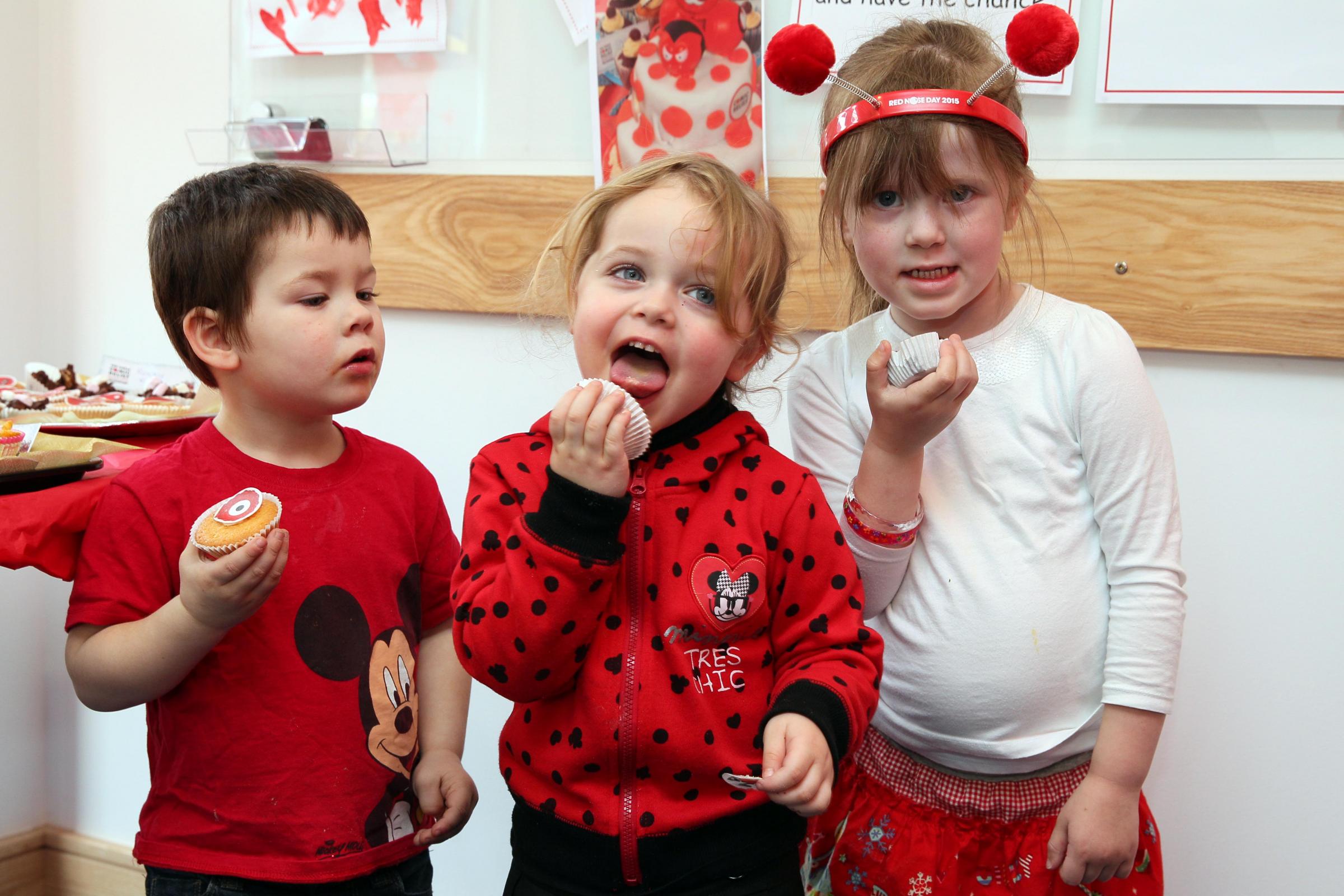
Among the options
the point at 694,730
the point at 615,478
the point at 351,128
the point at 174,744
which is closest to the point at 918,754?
the point at 694,730

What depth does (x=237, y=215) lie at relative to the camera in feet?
3.14

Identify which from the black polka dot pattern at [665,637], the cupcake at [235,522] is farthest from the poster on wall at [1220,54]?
the cupcake at [235,522]

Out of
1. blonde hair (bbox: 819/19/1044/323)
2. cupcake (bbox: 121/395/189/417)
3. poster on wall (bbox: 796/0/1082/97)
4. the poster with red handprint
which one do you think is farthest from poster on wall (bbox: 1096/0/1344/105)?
cupcake (bbox: 121/395/189/417)

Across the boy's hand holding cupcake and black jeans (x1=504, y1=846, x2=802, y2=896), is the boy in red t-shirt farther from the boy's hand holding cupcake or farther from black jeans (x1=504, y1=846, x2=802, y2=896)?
black jeans (x1=504, y1=846, x2=802, y2=896)

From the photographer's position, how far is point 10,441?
0.92 meters

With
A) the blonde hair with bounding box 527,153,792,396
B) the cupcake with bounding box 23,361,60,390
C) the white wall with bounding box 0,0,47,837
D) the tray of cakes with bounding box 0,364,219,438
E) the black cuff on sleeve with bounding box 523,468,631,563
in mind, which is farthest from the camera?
the white wall with bounding box 0,0,47,837

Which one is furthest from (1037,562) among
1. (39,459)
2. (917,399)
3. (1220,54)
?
(39,459)

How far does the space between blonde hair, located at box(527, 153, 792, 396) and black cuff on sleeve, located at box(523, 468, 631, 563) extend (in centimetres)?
19

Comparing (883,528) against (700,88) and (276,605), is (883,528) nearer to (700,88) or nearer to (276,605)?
(276,605)

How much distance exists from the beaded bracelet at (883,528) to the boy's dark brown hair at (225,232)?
533 mm

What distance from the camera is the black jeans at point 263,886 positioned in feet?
2.99

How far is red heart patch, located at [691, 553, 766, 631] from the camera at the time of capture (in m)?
0.82

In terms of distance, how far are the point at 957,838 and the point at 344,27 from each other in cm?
133

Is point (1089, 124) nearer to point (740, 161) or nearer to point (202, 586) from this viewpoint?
point (740, 161)
